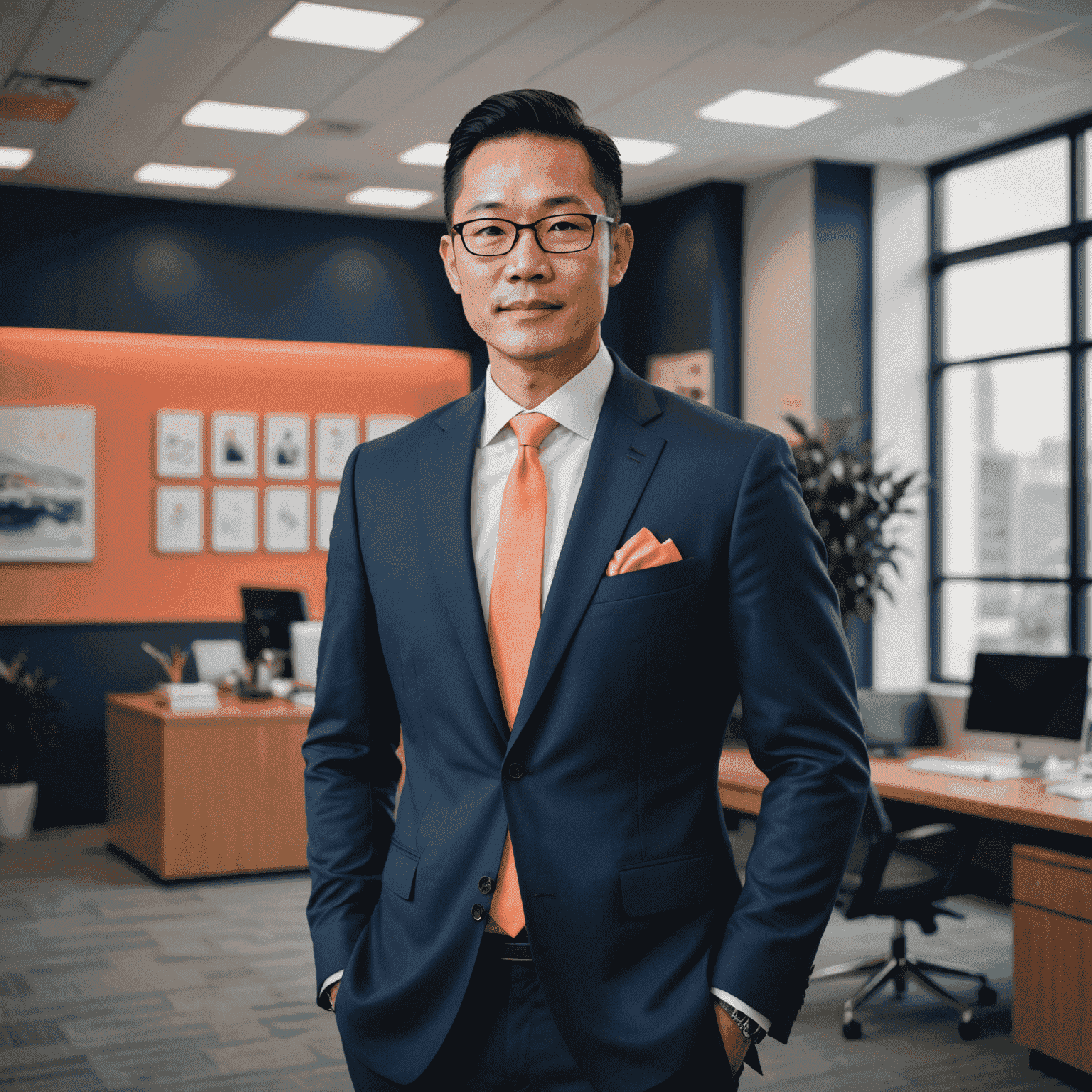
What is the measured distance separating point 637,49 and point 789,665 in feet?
15.9

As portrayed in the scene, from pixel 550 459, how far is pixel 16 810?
6.85 m

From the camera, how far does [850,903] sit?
4223 millimetres

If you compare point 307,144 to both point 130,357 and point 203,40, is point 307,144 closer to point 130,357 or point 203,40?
point 203,40

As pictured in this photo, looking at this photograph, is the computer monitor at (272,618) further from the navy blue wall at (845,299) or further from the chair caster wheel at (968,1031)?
the chair caster wheel at (968,1031)

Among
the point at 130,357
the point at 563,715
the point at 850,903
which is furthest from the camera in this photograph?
the point at 130,357

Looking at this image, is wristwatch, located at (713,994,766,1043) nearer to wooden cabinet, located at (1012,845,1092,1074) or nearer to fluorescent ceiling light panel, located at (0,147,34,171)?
wooden cabinet, located at (1012,845,1092,1074)

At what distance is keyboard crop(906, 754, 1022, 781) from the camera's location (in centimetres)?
485

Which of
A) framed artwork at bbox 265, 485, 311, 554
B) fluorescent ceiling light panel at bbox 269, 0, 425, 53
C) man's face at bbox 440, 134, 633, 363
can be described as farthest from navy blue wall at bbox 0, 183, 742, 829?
man's face at bbox 440, 134, 633, 363

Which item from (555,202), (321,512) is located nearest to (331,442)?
(321,512)

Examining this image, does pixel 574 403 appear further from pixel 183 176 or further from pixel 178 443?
pixel 178 443

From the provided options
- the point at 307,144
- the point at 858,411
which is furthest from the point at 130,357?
the point at 858,411

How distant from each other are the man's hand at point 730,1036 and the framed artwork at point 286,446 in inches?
302

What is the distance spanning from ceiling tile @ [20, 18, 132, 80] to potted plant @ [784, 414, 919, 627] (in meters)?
3.56

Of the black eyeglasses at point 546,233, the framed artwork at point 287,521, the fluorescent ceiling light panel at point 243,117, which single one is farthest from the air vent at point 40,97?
the black eyeglasses at point 546,233
